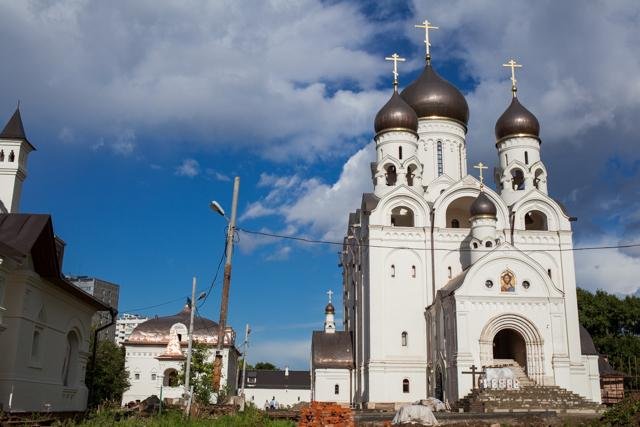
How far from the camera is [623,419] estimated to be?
14773mm

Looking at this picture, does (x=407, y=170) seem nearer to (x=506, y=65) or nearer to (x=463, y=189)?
(x=463, y=189)

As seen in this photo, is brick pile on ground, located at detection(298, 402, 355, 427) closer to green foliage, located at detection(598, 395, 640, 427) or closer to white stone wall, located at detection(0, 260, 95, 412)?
white stone wall, located at detection(0, 260, 95, 412)

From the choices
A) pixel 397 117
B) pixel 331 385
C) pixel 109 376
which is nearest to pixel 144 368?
pixel 109 376

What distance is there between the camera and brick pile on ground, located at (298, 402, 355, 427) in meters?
15.0

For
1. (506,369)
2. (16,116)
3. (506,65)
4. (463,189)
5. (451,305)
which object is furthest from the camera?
(506,65)

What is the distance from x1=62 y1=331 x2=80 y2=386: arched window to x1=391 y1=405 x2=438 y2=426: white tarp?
9525 mm

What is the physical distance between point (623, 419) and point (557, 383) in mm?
Result: 16971

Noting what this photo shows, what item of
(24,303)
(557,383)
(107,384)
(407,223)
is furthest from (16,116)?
(557,383)

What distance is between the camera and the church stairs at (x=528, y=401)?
2738 centimetres

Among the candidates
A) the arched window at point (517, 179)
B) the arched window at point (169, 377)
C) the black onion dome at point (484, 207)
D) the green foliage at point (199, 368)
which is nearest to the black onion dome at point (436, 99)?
the arched window at point (517, 179)

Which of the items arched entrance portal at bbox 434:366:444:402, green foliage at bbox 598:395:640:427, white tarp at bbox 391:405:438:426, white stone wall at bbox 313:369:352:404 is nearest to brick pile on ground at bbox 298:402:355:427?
white tarp at bbox 391:405:438:426

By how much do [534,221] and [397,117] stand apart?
1006cm

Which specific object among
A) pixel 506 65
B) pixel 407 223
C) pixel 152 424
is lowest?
pixel 152 424

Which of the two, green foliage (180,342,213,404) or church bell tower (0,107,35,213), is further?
green foliage (180,342,213,404)
